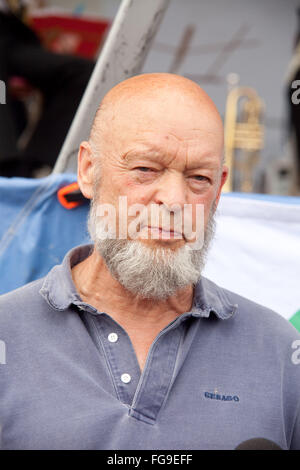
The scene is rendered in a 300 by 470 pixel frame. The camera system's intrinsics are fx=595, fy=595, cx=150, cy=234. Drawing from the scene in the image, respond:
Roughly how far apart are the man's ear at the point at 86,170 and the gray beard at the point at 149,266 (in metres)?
0.17

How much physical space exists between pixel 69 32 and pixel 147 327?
11.7 ft

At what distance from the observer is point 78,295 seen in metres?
1.67

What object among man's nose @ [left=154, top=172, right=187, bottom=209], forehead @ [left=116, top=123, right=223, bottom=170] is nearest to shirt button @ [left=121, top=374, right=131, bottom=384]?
man's nose @ [left=154, top=172, right=187, bottom=209]

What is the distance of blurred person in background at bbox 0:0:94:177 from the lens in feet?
12.3

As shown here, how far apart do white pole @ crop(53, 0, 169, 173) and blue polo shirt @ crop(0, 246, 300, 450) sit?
2.23ft

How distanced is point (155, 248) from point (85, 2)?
3.92 metres

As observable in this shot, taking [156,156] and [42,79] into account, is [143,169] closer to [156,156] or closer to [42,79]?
[156,156]

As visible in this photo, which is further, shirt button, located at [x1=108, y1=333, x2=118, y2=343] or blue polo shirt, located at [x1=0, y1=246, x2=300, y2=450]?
shirt button, located at [x1=108, y1=333, x2=118, y2=343]

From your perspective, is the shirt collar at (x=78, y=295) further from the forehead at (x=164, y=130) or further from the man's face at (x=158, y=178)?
the forehead at (x=164, y=130)

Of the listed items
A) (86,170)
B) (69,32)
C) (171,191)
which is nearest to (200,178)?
(171,191)

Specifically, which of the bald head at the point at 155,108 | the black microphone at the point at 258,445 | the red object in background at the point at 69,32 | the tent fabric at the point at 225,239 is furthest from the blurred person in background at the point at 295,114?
the black microphone at the point at 258,445

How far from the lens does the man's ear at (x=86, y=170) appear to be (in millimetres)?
1788

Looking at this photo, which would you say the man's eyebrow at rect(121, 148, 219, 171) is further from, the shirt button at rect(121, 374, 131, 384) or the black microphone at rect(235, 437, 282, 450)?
the black microphone at rect(235, 437, 282, 450)

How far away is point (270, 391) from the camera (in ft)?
5.34
